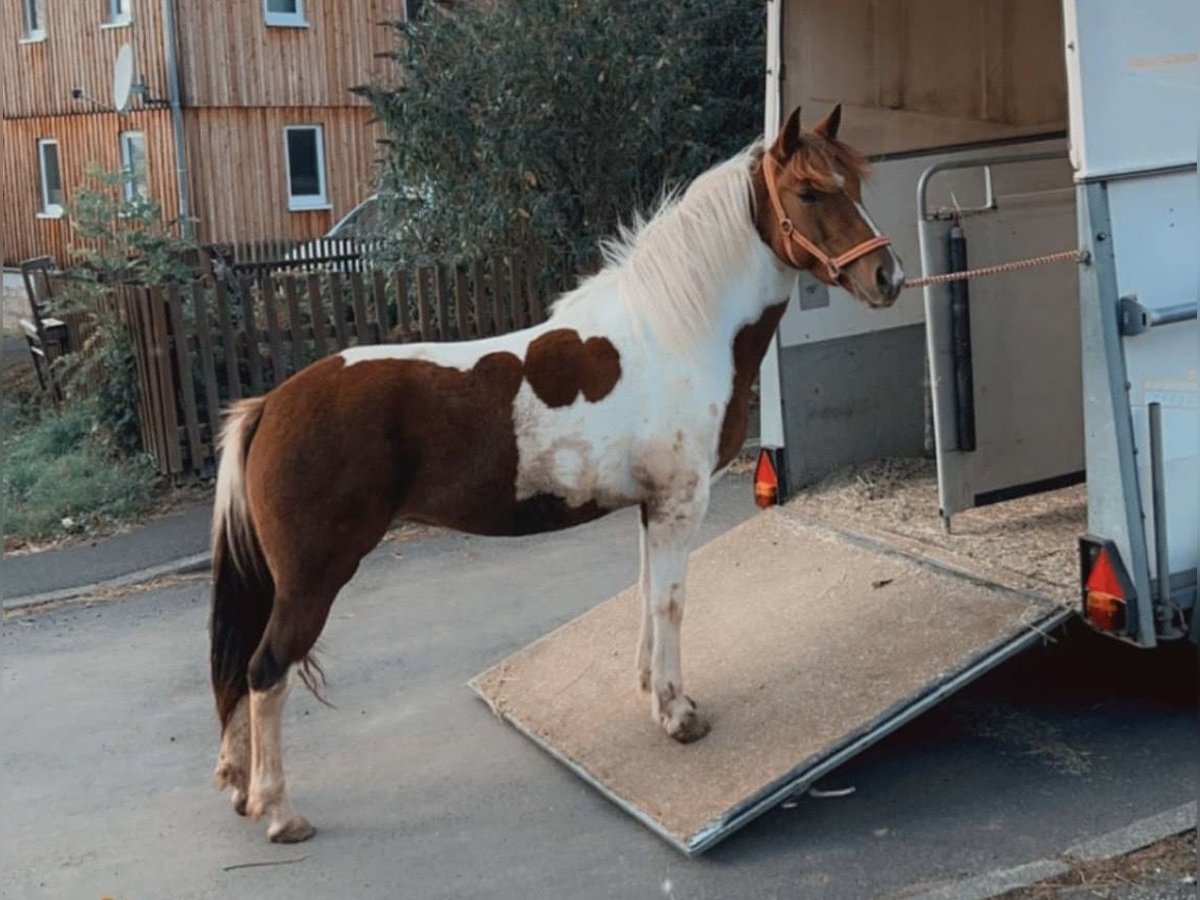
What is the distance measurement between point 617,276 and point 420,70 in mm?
5948

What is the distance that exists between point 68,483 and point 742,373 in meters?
5.84

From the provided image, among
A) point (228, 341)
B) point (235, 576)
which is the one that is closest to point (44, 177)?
point (228, 341)

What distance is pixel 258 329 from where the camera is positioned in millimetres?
9453

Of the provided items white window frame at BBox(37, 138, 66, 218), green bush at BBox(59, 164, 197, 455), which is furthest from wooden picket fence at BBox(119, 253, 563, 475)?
white window frame at BBox(37, 138, 66, 218)

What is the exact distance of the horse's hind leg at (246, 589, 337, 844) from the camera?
13.2 ft

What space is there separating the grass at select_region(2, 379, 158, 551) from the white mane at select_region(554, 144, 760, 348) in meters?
5.11

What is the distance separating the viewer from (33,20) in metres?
23.1

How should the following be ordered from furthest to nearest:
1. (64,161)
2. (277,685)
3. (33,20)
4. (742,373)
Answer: (64,161) < (33,20) < (742,373) < (277,685)

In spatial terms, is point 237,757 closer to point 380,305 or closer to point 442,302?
point 380,305

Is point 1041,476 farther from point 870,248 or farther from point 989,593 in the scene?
point 870,248

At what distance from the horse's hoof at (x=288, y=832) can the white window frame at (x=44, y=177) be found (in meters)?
21.8

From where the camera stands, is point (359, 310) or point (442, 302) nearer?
point (359, 310)

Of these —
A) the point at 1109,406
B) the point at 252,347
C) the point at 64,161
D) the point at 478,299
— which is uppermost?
the point at 64,161

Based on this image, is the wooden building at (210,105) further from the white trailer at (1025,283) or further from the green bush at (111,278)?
the white trailer at (1025,283)
